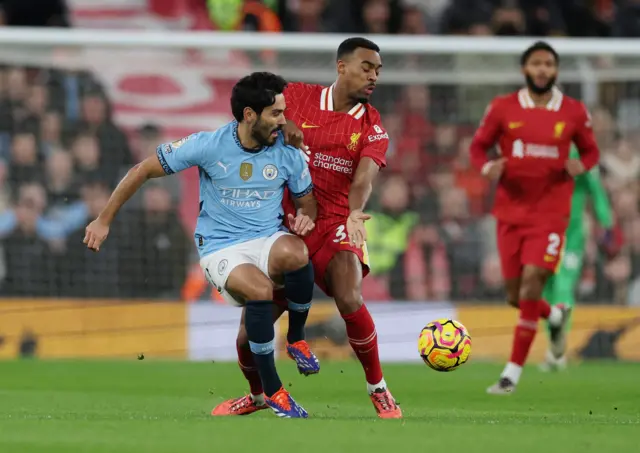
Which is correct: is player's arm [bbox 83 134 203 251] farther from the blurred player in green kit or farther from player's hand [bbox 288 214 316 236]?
the blurred player in green kit

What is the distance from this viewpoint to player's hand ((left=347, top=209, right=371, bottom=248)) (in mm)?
7516

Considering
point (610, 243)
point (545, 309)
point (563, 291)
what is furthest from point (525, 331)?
point (610, 243)

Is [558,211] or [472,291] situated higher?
[558,211]

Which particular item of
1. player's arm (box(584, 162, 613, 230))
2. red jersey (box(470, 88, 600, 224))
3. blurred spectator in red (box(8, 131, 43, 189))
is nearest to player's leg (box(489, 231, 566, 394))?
red jersey (box(470, 88, 600, 224))

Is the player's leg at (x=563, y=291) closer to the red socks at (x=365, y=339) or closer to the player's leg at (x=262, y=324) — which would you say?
the red socks at (x=365, y=339)

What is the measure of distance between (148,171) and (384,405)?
1.87m

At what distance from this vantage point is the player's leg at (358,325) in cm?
793

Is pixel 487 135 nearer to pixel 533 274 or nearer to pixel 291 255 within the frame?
pixel 533 274

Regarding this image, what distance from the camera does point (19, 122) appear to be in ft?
45.6

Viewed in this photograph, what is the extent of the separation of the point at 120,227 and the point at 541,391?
17.9ft

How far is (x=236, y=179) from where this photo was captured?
775 cm

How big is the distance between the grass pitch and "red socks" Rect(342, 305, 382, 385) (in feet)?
0.84

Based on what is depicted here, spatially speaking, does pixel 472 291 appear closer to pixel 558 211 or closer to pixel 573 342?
pixel 573 342

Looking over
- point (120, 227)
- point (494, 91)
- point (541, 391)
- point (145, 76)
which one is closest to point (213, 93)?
point (145, 76)
